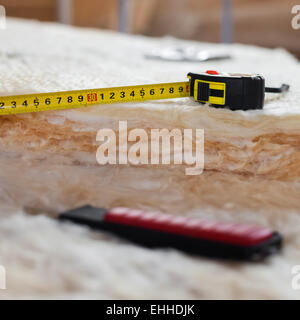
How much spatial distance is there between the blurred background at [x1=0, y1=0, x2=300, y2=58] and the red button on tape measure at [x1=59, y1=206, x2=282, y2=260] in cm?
315

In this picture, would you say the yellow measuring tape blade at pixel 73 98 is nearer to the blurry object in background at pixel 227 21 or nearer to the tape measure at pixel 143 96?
the tape measure at pixel 143 96

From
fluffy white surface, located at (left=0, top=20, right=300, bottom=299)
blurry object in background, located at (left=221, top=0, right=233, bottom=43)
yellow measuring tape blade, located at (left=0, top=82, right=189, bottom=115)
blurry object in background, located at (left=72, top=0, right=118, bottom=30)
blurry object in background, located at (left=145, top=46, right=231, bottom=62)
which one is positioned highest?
blurry object in background, located at (left=72, top=0, right=118, bottom=30)

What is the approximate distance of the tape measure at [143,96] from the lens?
1.22 meters

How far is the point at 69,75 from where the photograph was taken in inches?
62.1

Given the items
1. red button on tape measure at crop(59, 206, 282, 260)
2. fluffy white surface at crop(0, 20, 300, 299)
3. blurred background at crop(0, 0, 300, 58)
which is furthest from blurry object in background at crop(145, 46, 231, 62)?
blurred background at crop(0, 0, 300, 58)

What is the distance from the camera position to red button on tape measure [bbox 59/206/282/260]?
84 cm

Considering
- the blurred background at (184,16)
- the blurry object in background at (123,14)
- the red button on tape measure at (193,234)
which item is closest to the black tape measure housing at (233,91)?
the red button on tape measure at (193,234)

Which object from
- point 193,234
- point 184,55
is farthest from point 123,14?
point 193,234

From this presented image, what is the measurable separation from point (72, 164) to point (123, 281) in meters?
0.51

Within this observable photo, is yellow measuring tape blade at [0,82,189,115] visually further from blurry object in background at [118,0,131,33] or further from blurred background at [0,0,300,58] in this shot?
blurred background at [0,0,300,58]

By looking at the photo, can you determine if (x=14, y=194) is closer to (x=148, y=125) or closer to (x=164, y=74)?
(x=148, y=125)

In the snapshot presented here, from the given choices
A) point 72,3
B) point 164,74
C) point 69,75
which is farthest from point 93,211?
point 72,3

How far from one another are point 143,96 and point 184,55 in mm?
1003

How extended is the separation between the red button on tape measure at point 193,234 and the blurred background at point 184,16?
10.3ft
